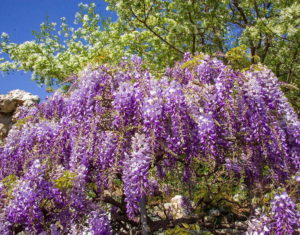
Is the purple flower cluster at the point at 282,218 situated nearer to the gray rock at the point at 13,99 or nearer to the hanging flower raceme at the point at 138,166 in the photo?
the hanging flower raceme at the point at 138,166

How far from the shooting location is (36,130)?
4809 millimetres

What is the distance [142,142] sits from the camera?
3619 mm

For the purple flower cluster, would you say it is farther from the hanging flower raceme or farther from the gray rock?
the gray rock

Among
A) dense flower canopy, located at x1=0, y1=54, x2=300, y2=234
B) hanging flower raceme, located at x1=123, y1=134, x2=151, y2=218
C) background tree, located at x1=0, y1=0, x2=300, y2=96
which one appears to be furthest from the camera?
background tree, located at x1=0, y1=0, x2=300, y2=96

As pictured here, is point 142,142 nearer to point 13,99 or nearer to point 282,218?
point 282,218

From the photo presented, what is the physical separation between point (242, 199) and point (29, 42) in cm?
1581

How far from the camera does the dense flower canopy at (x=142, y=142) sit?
3.67 m

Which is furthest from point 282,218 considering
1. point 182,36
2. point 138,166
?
point 182,36

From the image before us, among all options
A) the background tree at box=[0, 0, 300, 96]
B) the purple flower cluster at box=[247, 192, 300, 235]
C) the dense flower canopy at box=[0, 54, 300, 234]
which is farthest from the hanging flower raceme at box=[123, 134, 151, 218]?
the background tree at box=[0, 0, 300, 96]

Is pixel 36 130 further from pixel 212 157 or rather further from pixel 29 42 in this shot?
pixel 29 42

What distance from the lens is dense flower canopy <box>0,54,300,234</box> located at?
3.67 metres

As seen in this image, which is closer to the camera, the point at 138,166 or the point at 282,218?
the point at 282,218

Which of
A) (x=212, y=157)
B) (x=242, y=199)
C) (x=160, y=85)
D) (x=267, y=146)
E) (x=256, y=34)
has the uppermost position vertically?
(x=256, y=34)

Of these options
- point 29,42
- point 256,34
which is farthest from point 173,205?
point 29,42
